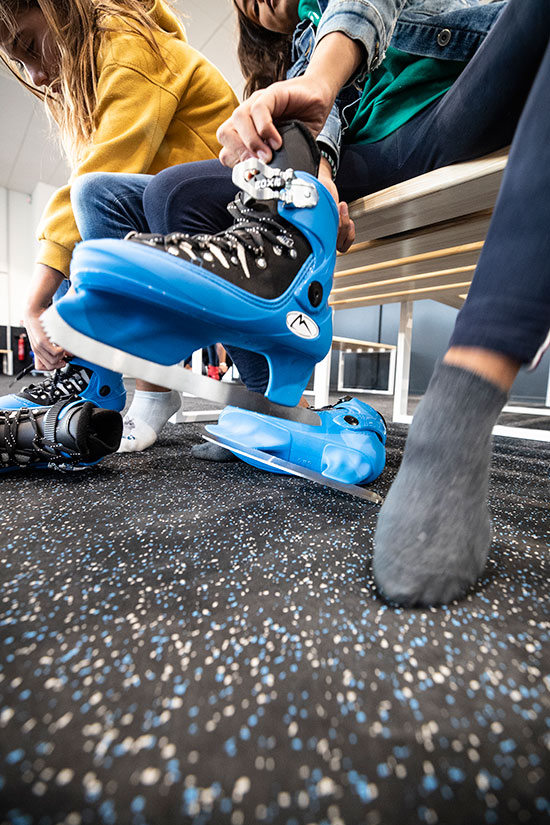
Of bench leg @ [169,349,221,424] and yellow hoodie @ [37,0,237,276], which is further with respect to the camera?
bench leg @ [169,349,221,424]

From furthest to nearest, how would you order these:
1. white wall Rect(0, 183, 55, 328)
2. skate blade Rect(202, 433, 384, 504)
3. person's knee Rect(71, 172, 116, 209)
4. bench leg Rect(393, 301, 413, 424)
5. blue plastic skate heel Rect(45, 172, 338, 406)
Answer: white wall Rect(0, 183, 55, 328)
bench leg Rect(393, 301, 413, 424)
person's knee Rect(71, 172, 116, 209)
skate blade Rect(202, 433, 384, 504)
blue plastic skate heel Rect(45, 172, 338, 406)

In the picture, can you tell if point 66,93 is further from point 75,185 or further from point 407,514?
point 407,514

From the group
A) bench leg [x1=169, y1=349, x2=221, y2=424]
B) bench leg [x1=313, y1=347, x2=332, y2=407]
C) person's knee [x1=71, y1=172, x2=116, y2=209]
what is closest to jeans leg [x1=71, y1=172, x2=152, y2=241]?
person's knee [x1=71, y1=172, x2=116, y2=209]

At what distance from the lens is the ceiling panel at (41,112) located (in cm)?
207

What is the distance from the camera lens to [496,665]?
6.1 inches

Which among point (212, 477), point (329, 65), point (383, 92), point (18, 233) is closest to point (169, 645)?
point (212, 477)

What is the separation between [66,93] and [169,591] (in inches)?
23.7

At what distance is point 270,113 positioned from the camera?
0.30 metres

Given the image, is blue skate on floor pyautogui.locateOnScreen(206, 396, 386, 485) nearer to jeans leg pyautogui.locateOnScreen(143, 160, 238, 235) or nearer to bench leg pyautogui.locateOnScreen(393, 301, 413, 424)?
jeans leg pyautogui.locateOnScreen(143, 160, 238, 235)

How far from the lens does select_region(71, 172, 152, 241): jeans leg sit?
47 cm

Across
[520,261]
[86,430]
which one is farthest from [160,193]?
[520,261]

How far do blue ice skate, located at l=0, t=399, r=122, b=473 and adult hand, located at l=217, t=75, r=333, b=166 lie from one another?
0.30m

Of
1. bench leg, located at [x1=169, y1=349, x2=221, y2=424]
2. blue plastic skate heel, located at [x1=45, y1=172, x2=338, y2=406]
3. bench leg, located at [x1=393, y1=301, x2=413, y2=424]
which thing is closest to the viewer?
blue plastic skate heel, located at [x1=45, y1=172, x2=338, y2=406]

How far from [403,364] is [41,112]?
3651 mm
